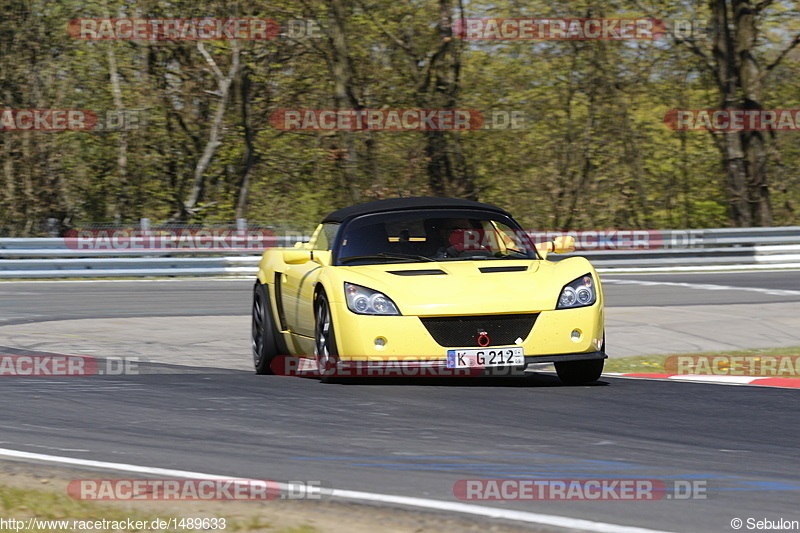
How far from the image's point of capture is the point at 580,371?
8.55m

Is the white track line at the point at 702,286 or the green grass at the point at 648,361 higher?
the green grass at the point at 648,361

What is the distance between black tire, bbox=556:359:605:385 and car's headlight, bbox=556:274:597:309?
0.47 meters

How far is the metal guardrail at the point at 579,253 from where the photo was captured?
73.4 ft

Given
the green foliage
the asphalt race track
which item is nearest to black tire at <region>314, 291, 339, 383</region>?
the asphalt race track

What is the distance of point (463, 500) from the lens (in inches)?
185

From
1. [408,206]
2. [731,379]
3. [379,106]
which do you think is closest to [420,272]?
[408,206]

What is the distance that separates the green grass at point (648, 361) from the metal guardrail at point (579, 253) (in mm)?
11958

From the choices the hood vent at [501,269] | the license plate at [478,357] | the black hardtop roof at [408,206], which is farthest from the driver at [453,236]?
the license plate at [478,357]

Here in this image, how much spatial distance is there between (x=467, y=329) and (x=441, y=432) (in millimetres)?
1677

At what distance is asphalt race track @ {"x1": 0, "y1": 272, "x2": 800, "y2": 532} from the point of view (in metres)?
5.04

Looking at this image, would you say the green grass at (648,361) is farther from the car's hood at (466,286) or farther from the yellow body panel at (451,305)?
the car's hood at (466,286)

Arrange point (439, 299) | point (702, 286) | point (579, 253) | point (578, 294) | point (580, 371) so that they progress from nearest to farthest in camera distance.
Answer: point (439, 299) → point (578, 294) → point (580, 371) → point (702, 286) → point (579, 253)

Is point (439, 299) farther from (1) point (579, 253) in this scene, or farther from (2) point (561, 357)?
(1) point (579, 253)

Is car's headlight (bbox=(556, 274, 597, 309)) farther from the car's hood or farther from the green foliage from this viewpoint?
the green foliage
